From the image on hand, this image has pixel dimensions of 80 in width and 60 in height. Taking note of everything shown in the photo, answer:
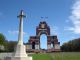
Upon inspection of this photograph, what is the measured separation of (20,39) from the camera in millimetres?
21844

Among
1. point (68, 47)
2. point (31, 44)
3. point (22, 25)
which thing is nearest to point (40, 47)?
point (31, 44)

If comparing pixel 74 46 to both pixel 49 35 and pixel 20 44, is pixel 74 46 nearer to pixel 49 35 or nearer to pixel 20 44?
pixel 49 35

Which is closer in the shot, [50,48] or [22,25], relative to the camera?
[22,25]

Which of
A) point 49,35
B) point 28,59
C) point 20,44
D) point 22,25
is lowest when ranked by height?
point 28,59

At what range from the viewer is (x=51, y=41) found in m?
96.7

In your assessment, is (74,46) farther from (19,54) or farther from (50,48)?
(19,54)

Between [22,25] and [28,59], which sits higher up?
[22,25]

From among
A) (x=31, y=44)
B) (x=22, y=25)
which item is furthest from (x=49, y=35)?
(x=22, y=25)

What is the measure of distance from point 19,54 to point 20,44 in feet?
3.34

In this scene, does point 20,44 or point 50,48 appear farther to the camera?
point 50,48

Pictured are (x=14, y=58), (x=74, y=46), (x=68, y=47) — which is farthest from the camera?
(x=68, y=47)

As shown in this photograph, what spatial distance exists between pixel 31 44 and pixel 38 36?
189 inches

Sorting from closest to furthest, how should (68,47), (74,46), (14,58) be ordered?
(14,58) → (74,46) → (68,47)

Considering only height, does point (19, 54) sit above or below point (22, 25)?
below
